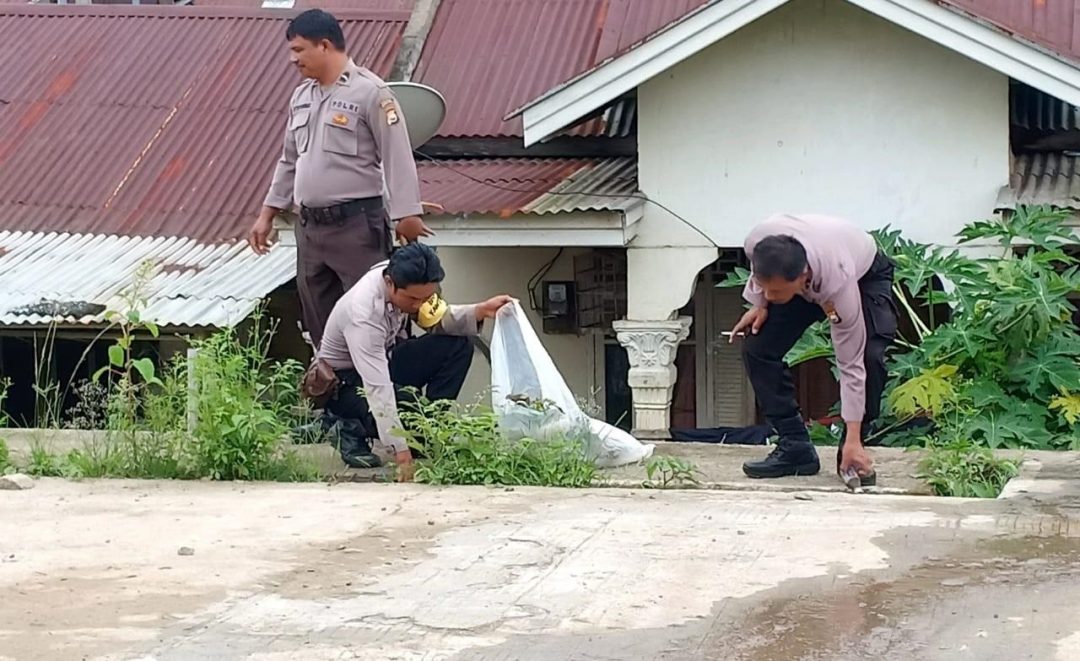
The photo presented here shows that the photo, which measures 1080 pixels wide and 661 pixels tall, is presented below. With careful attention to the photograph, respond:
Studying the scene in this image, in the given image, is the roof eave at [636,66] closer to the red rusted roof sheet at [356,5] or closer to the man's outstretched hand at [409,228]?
the man's outstretched hand at [409,228]

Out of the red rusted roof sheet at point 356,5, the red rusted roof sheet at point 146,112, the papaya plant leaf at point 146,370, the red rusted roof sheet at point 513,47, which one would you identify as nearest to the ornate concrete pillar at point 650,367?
the red rusted roof sheet at point 513,47

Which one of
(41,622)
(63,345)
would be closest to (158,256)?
(63,345)

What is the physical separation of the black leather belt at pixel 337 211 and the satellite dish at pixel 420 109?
293 cm

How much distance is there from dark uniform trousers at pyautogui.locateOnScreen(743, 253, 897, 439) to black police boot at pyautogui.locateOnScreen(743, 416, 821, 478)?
42 mm

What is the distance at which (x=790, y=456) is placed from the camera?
19.1 feet

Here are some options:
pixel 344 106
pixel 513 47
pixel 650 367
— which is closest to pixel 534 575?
pixel 344 106

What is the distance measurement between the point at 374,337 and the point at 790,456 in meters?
1.58

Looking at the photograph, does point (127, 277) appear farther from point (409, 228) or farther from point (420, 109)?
point (409, 228)

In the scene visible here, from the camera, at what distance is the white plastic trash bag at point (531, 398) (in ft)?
19.2

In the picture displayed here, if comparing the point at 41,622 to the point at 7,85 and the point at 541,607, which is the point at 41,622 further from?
the point at 7,85

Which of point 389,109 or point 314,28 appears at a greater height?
point 314,28

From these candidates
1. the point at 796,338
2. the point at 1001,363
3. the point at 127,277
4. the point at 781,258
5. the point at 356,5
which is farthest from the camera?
the point at 356,5

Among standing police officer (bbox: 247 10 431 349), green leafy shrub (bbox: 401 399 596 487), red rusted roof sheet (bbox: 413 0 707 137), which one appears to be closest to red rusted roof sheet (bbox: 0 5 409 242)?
red rusted roof sheet (bbox: 413 0 707 137)

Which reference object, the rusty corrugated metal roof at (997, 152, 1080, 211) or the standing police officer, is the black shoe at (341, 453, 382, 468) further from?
the rusty corrugated metal roof at (997, 152, 1080, 211)
